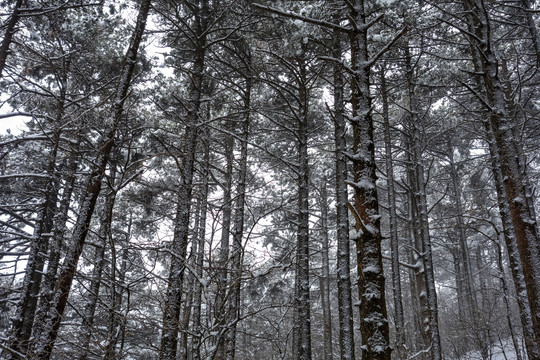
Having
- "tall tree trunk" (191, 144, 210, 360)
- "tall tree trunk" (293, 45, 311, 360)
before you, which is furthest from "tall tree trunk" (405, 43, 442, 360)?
"tall tree trunk" (191, 144, 210, 360)

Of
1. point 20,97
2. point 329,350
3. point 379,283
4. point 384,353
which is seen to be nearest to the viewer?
point 384,353

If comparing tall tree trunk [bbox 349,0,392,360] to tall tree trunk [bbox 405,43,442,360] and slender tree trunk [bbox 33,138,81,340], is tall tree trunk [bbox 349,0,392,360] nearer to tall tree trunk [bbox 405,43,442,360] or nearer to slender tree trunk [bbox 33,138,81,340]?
tall tree trunk [bbox 405,43,442,360]

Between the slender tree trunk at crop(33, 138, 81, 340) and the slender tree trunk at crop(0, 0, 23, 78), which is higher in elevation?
the slender tree trunk at crop(0, 0, 23, 78)

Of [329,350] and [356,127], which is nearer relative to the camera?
[356,127]

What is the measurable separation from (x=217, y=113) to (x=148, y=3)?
457cm

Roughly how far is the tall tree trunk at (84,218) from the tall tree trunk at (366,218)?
4214 mm

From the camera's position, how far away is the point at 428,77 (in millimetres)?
11094

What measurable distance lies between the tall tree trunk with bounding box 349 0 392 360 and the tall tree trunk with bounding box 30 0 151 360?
4.21 metres

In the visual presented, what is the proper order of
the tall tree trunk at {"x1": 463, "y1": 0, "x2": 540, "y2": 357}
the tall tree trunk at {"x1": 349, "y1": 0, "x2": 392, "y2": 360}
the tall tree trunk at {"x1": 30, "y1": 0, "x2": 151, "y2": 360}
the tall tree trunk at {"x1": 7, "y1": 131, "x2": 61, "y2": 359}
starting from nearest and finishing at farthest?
the tall tree trunk at {"x1": 349, "y1": 0, "x2": 392, "y2": 360} < the tall tree trunk at {"x1": 30, "y1": 0, "x2": 151, "y2": 360} < the tall tree trunk at {"x1": 463, "y1": 0, "x2": 540, "y2": 357} < the tall tree trunk at {"x1": 7, "y1": 131, "x2": 61, "y2": 359}

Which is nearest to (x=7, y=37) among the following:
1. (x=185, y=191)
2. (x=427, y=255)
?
(x=185, y=191)

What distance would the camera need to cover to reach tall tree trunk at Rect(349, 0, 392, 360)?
12.3 ft

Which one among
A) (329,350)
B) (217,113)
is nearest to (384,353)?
(217,113)

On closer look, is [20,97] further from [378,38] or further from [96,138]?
[378,38]

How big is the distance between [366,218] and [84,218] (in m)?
5.20
